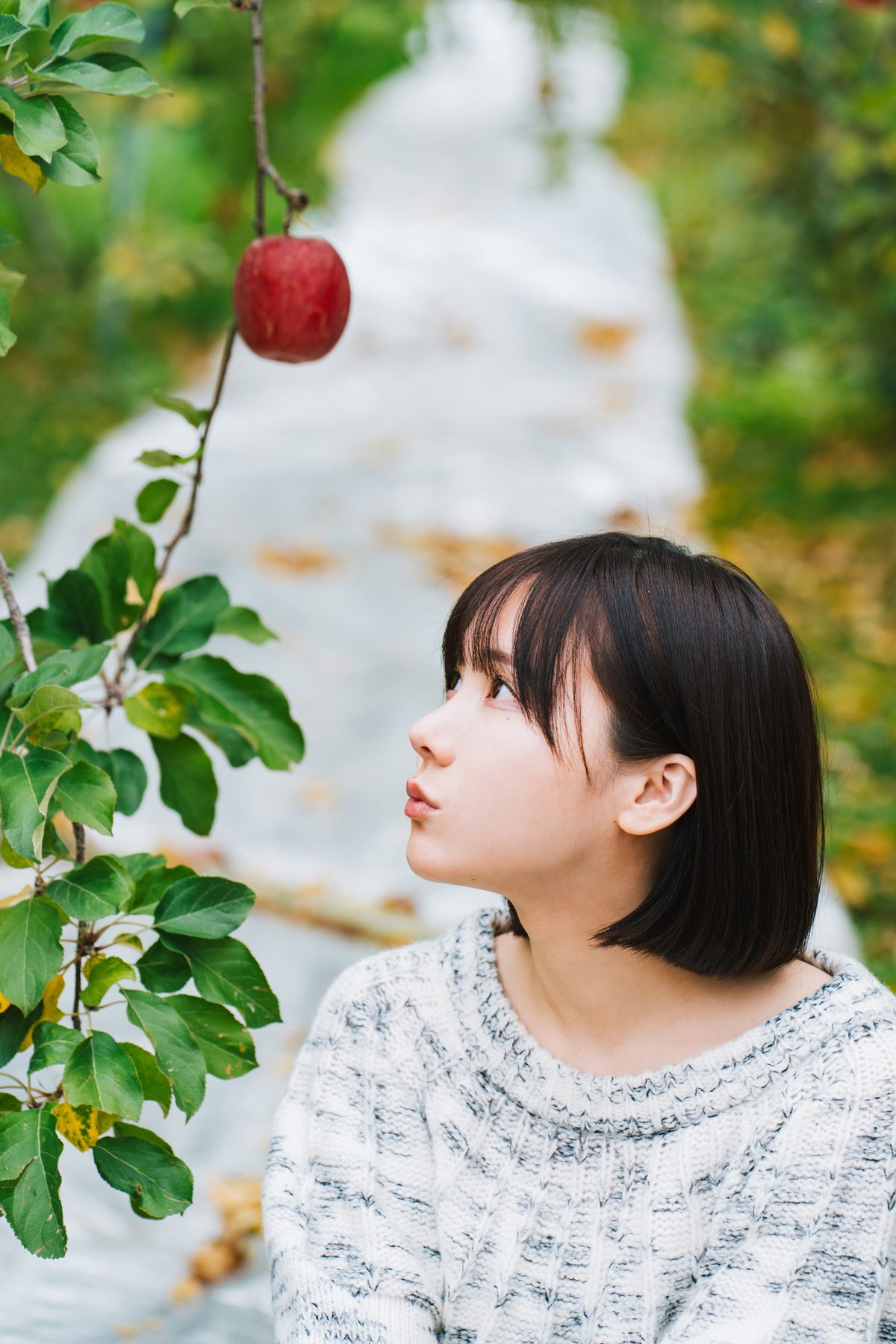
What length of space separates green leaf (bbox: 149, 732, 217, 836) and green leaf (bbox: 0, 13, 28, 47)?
0.57 m

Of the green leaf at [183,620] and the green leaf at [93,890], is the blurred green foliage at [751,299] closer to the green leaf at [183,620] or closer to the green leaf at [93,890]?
the green leaf at [183,620]

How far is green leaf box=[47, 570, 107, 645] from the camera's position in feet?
3.82

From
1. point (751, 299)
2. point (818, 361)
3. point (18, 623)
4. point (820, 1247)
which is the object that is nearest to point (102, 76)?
point (18, 623)

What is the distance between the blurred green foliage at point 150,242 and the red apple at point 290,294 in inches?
98.7

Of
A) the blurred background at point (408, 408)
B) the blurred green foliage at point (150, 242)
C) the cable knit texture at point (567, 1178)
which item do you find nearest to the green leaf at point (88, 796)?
the cable knit texture at point (567, 1178)

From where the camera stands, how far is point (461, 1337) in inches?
44.8

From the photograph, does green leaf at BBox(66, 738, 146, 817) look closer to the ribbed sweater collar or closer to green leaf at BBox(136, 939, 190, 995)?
green leaf at BBox(136, 939, 190, 995)

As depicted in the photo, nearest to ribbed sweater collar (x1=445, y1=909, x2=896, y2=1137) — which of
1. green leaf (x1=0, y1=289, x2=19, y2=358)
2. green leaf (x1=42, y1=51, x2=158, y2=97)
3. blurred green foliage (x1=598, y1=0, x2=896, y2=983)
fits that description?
green leaf (x1=0, y1=289, x2=19, y2=358)

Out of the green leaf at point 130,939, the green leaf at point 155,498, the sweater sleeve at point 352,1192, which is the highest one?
the green leaf at point 155,498

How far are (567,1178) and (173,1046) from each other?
38 centimetres

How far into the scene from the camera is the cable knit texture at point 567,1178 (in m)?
0.99

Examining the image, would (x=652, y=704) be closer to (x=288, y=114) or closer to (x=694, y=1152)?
(x=694, y=1152)

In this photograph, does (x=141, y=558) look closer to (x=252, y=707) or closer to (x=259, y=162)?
(x=252, y=707)

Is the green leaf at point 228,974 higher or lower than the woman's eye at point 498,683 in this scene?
lower
